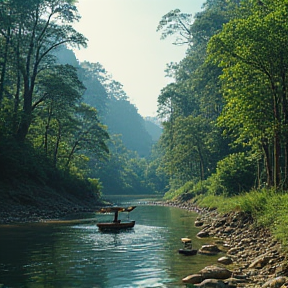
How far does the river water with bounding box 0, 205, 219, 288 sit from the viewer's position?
A: 10.2 meters

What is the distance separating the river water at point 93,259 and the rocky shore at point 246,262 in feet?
2.40

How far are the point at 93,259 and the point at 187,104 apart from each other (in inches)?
2016

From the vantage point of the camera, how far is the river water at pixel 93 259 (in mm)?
10164

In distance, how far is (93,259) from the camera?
42.7 ft

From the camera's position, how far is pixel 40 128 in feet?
136

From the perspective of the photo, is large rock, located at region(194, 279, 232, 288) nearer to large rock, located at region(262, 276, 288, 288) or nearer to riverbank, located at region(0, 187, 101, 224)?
large rock, located at region(262, 276, 288, 288)

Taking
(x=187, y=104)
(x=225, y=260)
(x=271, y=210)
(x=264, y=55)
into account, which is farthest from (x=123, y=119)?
(x=225, y=260)

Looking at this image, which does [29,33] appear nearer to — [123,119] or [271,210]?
[271,210]

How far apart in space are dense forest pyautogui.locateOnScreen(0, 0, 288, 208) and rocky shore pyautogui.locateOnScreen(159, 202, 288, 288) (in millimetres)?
2890

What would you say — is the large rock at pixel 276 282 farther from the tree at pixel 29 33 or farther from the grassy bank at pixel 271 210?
the tree at pixel 29 33

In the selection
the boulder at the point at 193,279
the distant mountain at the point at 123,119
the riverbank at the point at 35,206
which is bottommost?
the boulder at the point at 193,279

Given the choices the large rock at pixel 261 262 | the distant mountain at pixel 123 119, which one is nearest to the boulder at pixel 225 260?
the large rock at pixel 261 262

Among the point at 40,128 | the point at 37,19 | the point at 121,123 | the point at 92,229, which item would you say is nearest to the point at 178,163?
the point at 40,128

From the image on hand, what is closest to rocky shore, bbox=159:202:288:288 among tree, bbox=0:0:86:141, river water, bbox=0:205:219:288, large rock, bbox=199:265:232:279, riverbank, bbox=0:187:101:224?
large rock, bbox=199:265:232:279
